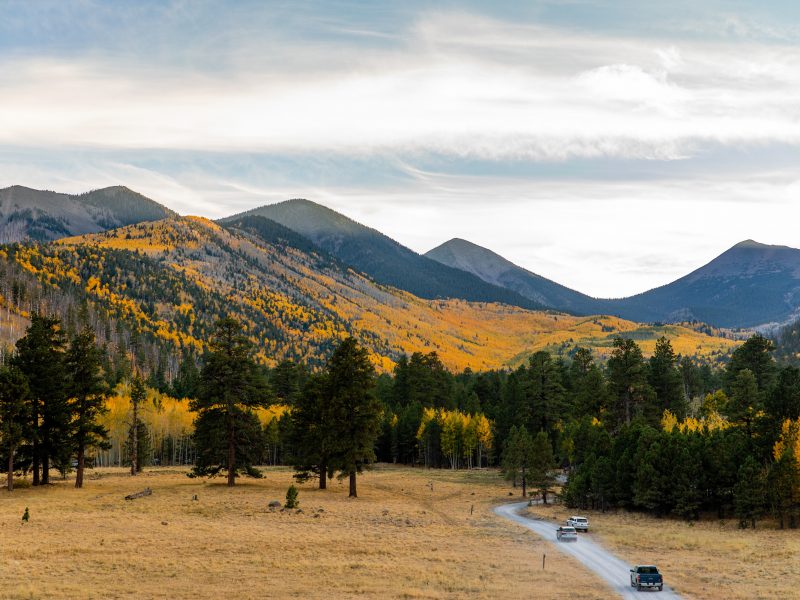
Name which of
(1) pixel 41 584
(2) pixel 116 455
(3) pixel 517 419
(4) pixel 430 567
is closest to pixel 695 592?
(4) pixel 430 567

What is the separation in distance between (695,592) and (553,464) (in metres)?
48.8

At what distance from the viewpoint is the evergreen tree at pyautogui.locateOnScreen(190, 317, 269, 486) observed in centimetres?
7038

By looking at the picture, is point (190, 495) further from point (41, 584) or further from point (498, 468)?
point (498, 468)

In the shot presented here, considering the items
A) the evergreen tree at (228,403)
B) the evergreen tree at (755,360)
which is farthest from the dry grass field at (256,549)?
the evergreen tree at (755,360)

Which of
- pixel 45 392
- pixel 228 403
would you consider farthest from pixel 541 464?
pixel 45 392

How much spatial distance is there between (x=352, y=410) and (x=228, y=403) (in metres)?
12.7

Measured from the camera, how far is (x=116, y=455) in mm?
143750

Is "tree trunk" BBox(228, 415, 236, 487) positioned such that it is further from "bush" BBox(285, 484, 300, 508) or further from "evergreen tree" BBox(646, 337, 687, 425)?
"evergreen tree" BBox(646, 337, 687, 425)

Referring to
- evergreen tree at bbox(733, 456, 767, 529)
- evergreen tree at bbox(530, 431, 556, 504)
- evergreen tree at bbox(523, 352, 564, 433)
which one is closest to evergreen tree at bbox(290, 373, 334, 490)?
evergreen tree at bbox(530, 431, 556, 504)

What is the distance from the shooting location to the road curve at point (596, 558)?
119ft

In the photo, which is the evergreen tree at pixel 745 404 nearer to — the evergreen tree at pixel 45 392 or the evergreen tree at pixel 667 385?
the evergreen tree at pixel 667 385

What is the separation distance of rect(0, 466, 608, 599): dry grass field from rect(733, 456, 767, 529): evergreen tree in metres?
19.1

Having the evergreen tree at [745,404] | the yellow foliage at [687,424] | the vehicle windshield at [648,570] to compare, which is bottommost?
the vehicle windshield at [648,570]

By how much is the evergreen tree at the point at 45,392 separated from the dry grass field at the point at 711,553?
156ft
